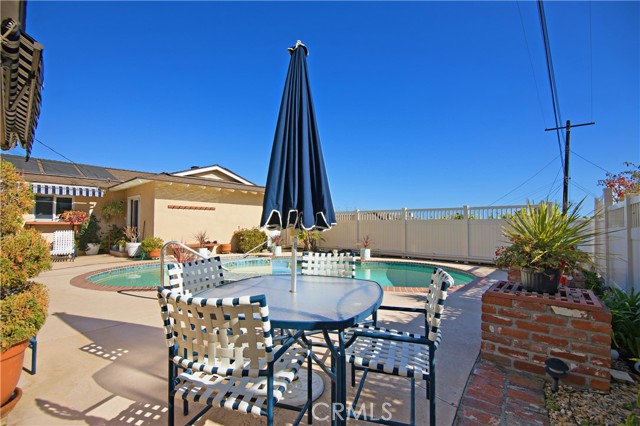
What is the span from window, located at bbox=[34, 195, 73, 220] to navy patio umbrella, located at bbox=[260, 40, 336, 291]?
1462 cm

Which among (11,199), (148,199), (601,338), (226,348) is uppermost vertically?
(148,199)

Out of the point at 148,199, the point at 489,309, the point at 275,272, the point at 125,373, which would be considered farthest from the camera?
the point at 148,199

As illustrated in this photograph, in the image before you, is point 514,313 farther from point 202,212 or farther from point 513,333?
point 202,212

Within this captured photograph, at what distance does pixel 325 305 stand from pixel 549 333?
2194mm

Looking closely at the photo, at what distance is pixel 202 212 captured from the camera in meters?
14.0

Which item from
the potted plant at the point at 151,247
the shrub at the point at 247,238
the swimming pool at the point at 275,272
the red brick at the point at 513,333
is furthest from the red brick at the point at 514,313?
the shrub at the point at 247,238

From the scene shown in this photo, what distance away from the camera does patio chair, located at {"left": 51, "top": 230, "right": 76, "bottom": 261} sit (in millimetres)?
10875

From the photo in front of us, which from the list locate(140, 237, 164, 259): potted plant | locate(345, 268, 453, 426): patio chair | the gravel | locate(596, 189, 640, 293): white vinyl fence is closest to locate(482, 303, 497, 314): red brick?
the gravel

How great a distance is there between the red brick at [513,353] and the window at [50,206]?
16329 millimetres

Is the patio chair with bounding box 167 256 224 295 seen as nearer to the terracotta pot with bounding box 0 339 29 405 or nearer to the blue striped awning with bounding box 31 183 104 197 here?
the terracotta pot with bounding box 0 339 29 405

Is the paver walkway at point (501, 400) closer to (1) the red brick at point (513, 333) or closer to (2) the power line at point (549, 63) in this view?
(1) the red brick at point (513, 333)

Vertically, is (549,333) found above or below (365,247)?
above

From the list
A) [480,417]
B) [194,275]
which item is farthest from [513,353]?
[194,275]

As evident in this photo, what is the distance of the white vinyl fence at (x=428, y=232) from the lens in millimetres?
11000
